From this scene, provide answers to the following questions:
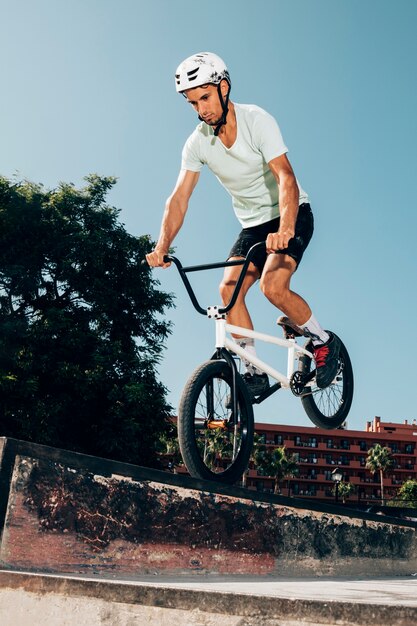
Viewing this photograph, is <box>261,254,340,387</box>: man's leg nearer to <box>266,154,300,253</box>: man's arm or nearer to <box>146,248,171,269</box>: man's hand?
<box>266,154,300,253</box>: man's arm

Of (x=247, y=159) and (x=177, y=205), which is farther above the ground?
(x=247, y=159)

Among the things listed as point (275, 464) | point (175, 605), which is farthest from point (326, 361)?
point (275, 464)

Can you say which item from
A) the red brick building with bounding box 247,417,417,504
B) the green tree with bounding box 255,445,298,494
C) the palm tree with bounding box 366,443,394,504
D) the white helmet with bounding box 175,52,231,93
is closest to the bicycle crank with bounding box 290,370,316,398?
the white helmet with bounding box 175,52,231,93

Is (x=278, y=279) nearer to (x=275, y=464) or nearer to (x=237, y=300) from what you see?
(x=237, y=300)

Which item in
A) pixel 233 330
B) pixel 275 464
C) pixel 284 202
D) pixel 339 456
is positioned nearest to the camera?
pixel 284 202

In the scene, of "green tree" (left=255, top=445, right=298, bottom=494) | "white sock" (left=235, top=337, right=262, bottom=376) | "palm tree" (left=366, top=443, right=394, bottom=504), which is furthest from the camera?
"palm tree" (left=366, top=443, right=394, bottom=504)

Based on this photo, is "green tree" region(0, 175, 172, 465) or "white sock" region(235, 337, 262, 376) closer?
"white sock" region(235, 337, 262, 376)

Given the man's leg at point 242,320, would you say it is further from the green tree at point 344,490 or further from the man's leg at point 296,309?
the green tree at point 344,490

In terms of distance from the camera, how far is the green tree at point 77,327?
18.3m

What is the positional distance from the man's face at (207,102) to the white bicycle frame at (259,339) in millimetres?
1692

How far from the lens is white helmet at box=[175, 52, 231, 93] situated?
5.07 meters

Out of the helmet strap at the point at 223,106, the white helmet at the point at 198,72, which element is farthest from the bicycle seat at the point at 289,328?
the white helmet at the point at 198,72

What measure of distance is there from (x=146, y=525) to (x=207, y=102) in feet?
11.2

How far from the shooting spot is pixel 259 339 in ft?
18.8
